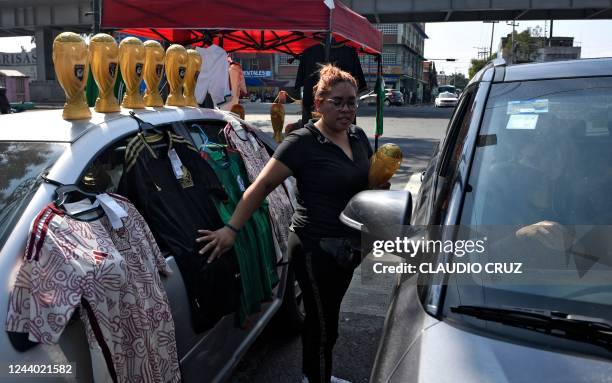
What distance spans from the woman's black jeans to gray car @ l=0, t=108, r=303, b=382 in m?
0.41

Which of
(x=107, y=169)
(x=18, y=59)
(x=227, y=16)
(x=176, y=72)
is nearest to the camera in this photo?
(x=107, y=169)

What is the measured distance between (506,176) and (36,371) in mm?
1592

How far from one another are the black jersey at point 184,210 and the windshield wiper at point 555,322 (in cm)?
136

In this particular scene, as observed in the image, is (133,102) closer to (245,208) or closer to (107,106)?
(107,106)

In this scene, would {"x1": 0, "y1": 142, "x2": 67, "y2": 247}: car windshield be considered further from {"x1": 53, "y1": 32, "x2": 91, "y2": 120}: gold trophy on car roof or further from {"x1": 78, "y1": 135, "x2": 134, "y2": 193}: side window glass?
{"x1": 53, "y1": 32, "x2": 91, "y2": 120}: gold trophy on car roof

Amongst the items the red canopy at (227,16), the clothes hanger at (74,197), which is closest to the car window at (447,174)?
the clothes hanger at (74,197)

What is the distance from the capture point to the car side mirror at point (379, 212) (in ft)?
5.67

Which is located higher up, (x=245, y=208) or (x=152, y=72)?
(x=152, y=72)

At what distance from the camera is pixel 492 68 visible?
2.22m

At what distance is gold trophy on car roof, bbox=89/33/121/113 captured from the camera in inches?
106

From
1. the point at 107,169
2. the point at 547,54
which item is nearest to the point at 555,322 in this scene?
the point at 107,169

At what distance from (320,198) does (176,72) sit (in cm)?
153

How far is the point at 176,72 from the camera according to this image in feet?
11.5

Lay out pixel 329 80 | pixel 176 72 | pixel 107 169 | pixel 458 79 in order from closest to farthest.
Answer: pixel 107 169 < pixel 329 80 < pixel 176 72 < pixel 458 79
